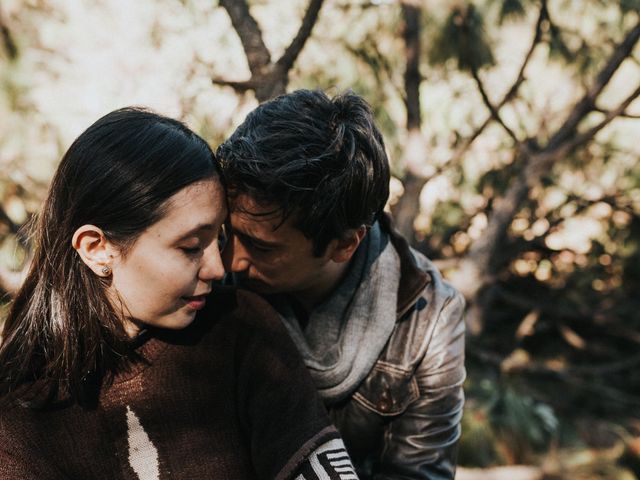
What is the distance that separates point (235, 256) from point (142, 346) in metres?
0.29

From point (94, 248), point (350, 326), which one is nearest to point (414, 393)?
point (350, 326)

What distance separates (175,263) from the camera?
50.1 inches

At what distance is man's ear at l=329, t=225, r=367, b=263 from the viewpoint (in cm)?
166

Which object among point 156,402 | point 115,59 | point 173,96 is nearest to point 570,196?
point 173,96

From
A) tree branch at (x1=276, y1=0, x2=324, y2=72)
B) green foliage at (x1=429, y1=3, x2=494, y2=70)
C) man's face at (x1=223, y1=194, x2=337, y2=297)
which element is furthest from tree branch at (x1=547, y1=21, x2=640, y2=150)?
man's face at (x1=223, y1=194, x2=337, y2=297)

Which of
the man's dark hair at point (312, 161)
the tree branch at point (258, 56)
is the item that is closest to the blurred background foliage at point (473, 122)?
the tree branch at point (258, 56)

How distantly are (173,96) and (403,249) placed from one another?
63.8 inches

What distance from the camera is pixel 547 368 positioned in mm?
4047

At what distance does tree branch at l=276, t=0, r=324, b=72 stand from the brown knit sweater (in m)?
0.84

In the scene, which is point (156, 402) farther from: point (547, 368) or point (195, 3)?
point (547, 368)

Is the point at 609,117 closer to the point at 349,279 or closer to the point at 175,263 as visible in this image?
the point at 349,279

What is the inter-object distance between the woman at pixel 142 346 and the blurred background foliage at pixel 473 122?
0.84 meters

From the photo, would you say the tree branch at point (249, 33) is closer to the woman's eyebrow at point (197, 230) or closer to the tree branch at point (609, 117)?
the woman's eyebrow at point (197, 230)

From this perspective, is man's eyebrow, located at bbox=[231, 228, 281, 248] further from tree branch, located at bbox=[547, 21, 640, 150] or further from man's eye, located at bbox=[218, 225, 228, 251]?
tree branch, located at bbox=[547, 21, 640, 150]
